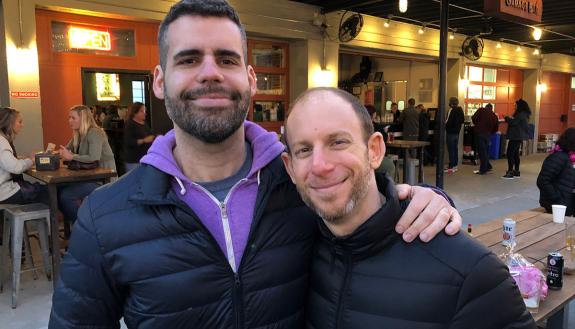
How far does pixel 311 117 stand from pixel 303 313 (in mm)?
578

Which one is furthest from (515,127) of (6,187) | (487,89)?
(6,187)

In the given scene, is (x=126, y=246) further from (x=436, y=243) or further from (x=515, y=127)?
(x=515, y=127)

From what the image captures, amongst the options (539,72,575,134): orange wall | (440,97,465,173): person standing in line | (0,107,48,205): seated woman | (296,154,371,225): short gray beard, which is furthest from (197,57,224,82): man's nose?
(539,72,575,134): orange wall

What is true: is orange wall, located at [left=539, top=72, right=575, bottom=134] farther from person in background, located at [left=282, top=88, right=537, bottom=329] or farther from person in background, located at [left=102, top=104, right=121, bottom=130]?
person in background, located at [left=282, top=88, right=537, bottom=329]

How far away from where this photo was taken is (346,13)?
9.10 m

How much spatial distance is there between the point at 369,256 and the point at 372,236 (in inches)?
2.5

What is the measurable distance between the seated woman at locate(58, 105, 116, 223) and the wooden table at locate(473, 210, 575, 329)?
11.9 ft

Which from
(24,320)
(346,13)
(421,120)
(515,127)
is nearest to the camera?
(24,320)

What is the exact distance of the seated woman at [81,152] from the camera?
441 cm

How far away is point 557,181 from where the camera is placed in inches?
168

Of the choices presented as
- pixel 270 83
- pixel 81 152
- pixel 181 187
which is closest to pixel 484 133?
pixel 270 83

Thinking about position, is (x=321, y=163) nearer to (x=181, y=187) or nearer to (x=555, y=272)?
(x=181, y=187)

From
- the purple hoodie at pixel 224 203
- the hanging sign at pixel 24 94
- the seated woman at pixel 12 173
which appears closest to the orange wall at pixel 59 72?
the hanging sign at pixel 24 94

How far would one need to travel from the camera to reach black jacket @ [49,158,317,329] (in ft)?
3.91
